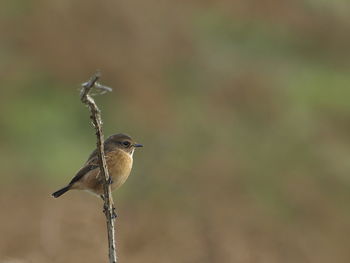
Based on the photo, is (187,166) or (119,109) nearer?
(187,166)

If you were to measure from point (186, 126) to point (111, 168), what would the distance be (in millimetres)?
13319

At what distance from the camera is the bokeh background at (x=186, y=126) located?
13.4 meters

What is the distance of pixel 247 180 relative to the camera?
1736 cm

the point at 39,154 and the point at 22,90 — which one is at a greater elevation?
the point at 22,90

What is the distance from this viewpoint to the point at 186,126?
64.3 feet

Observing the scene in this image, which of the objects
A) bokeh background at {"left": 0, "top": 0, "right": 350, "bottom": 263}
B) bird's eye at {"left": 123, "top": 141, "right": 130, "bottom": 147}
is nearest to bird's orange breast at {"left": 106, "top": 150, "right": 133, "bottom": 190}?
bird's eye at {"left": 123, "top": 141, "right": 130, "bottom": 147}

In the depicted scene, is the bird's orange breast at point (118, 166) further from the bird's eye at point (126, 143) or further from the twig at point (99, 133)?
the twig at point (99, 133)

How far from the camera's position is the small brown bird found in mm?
6238

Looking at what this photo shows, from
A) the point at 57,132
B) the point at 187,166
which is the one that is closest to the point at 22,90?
the point at 57,132

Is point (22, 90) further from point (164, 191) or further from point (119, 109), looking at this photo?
point (164, 191)

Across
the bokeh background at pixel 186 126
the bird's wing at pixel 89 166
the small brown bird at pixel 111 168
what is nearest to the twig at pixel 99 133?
the small brown bird at pixel 111 168

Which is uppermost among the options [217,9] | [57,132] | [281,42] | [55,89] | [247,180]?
[217,9]

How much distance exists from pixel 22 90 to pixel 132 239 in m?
8.22

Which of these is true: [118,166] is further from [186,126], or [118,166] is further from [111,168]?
[186,126]
